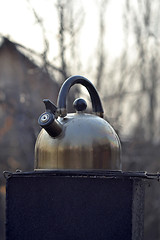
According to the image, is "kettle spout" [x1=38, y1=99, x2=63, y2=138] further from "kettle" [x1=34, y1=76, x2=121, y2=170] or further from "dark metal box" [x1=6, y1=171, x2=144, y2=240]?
"dark metal box" [x1=6, y1=171, x2=144, y2=240]

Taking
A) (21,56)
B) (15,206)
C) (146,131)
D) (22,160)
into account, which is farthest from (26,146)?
(15,206)

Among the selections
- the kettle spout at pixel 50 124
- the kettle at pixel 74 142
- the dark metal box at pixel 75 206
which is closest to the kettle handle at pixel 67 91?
the kettle at pixel 74 142

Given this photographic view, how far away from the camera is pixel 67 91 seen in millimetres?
2701

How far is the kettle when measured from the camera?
246 cm

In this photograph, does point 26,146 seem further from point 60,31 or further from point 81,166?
point 81,166

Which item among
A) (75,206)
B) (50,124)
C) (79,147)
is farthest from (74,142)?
(75,206)

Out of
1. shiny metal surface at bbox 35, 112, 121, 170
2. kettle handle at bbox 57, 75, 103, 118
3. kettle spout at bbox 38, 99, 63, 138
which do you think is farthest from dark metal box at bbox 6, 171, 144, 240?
kettle handle at bbox 57, 75, 103, 118

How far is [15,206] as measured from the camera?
2.69 metres

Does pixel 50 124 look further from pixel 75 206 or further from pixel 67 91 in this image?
pixel 75 206

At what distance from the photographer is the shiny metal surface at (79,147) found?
2.46 metres

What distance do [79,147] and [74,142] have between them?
0.13ft

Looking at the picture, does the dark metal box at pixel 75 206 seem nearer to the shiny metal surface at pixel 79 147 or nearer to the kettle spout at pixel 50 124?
the shiny metal surface at pixel 79 147

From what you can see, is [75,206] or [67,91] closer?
[75,206]

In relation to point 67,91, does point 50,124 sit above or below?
below
